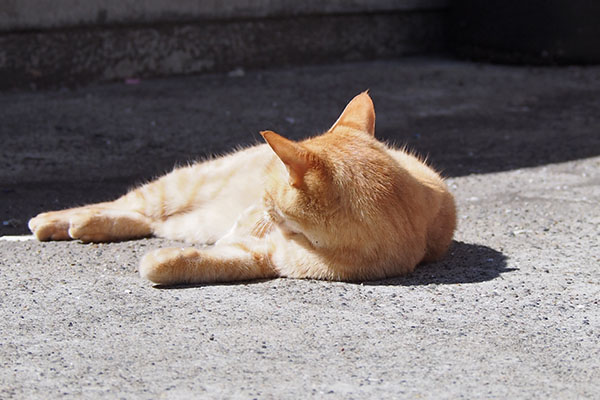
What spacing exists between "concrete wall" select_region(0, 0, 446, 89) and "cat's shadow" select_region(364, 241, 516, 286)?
465 centimetres

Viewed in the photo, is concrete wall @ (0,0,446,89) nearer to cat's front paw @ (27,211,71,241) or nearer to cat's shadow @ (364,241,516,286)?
cat's front paw @ (27,211,71,241)

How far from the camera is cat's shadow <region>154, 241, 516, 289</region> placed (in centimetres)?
334

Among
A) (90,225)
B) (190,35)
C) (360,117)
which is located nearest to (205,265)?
(90,225)

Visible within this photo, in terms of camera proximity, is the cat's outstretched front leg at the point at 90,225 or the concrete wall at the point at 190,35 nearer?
the cat's outstretched front leg at the point at 90,225

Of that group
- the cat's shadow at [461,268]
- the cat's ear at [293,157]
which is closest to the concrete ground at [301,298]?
the cat's shadow at [461,268]

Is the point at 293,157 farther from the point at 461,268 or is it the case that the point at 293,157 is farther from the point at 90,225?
the point at 90,225

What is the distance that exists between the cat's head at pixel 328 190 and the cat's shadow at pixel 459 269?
291mm

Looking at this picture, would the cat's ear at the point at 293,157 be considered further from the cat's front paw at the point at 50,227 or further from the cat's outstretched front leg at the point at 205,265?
the cat's front paw at the point at 50,227

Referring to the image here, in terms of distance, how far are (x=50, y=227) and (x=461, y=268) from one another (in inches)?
81.0

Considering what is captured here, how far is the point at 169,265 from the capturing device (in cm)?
321

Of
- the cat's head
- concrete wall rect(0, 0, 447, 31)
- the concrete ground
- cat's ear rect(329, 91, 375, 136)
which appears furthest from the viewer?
concrete wall rect(0, 0, 447, 31)

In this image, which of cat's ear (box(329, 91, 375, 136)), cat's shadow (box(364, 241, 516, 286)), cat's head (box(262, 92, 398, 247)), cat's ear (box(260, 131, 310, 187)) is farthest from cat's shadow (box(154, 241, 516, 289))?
cat's ear (box(329, 91, 375, 136))

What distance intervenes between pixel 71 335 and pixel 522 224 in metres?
2.63

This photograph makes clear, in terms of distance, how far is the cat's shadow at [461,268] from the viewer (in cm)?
336
